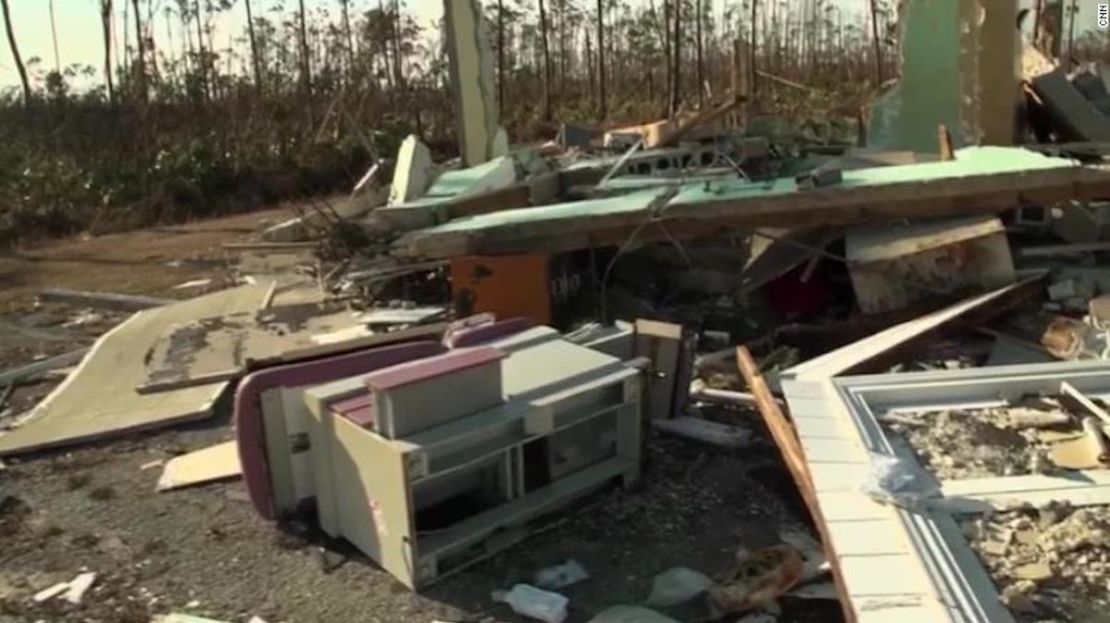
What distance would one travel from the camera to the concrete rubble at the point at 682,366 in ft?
10.8

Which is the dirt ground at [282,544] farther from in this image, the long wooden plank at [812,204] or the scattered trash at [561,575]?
the long wooden plank at [812,204]

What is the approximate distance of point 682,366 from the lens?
5051 mm

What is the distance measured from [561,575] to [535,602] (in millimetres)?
227

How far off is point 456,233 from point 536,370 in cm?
256

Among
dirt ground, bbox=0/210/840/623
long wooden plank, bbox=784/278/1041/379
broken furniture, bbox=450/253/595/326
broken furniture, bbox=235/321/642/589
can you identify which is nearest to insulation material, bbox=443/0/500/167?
broken furniture, bbox=450/253/595/326

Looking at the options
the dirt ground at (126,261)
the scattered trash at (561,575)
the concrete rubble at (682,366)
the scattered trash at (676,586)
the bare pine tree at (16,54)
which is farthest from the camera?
the bare pine tree at (16,54)

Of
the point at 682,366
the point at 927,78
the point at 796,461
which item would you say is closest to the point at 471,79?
the point at 927,78

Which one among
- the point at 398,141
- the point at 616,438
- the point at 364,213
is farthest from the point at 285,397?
the point at 398,141

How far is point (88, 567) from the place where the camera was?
13.4 ft

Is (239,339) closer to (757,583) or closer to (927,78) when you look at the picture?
(757,583)

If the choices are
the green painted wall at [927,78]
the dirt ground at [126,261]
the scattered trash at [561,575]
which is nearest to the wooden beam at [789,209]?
the green painted wall at [927,78]

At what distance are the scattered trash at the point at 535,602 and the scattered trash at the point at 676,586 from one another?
0.31m

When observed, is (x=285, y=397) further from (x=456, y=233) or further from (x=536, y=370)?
(x=456, y=233)

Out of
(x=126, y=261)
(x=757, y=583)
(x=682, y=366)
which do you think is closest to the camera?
(x=757, y=583)
